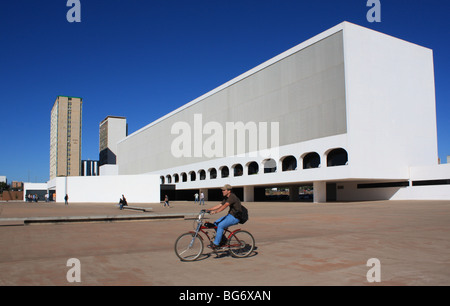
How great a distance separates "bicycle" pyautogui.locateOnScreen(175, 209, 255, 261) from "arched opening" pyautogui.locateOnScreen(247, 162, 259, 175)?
4954cm

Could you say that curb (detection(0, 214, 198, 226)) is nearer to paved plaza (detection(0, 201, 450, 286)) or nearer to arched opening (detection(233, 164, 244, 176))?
paved plaza (detection(0, 201, 450, 286))

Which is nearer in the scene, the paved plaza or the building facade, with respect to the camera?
the paved plaza

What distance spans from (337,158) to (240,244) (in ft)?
123

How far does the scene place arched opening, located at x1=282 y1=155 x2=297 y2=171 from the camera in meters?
49.7

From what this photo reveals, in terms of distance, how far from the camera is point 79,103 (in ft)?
558

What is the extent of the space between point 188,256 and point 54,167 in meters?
181

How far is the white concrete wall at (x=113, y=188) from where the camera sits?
166 feet

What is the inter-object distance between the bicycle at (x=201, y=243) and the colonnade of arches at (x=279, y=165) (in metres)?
36.1

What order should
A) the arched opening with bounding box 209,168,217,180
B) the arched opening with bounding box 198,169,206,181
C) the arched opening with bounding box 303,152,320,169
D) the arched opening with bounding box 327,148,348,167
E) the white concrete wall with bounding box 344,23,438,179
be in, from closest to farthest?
the white concrete wall with bounding box 344,23,438,179
the arched opening with bounding box 327,148,348,167
the arched opening with bounding box 303,152,320,169
the arched opening with bounding box 209,168,217,180
the arched opening with bounding box 198,169,206,181

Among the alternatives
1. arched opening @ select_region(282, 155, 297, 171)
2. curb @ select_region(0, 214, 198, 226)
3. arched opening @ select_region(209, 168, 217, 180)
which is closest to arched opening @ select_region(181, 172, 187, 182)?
arched opening @ select_region(209, 168, 217, 180)

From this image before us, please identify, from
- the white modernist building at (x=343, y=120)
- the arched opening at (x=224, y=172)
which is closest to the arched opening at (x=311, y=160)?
the white modernist building at (x=343, y=120)

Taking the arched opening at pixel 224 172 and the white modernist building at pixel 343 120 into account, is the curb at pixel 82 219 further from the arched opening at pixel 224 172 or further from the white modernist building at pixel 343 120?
the arched opening at pixel 224 172
